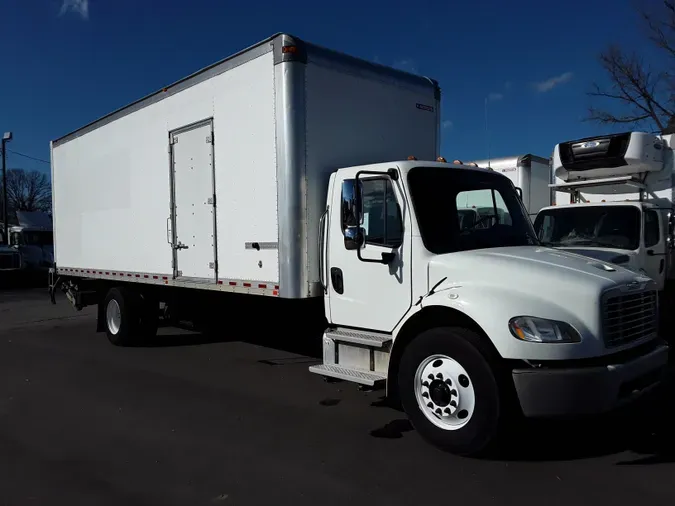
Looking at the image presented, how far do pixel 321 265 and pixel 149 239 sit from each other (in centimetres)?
356

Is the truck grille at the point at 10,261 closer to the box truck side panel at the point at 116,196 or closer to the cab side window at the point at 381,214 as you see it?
the box truck side panel at the point at 116,196

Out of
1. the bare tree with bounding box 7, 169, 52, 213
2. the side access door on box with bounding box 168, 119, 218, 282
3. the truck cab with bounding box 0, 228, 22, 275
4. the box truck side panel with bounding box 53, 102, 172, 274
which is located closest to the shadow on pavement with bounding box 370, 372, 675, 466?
the side access door on box with bounding box 168, 119, 218, 282

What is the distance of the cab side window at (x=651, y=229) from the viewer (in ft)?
24.6

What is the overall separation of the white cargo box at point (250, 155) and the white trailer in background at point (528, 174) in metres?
5.09

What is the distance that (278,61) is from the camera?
551 cm

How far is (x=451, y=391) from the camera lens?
13.8ft

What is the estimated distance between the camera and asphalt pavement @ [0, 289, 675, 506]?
373cm

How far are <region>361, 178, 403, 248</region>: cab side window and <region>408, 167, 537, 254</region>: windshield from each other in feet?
0.63

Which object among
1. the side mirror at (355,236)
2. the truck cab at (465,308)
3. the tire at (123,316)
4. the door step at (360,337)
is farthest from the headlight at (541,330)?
the tire at (123,316)

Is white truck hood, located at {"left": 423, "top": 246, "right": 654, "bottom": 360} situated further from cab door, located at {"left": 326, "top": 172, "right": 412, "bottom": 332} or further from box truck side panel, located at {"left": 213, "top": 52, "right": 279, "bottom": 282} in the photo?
box truck side panel, located at {"left": 213, "top": 52, "right": 279, "bottom": 282}

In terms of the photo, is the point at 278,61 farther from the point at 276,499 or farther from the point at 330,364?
the point at 276,499

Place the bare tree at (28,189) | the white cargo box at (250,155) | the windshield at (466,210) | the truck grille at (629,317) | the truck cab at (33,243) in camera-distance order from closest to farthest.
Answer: the truck grille at (629,317) < the windshield at (466,210) < the white cargo box at (250,155) < the truck cab at (33,243) < the bare tree at (28,189)

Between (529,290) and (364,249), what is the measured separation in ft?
5.15

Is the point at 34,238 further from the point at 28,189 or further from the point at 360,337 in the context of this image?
the point at 28,189
